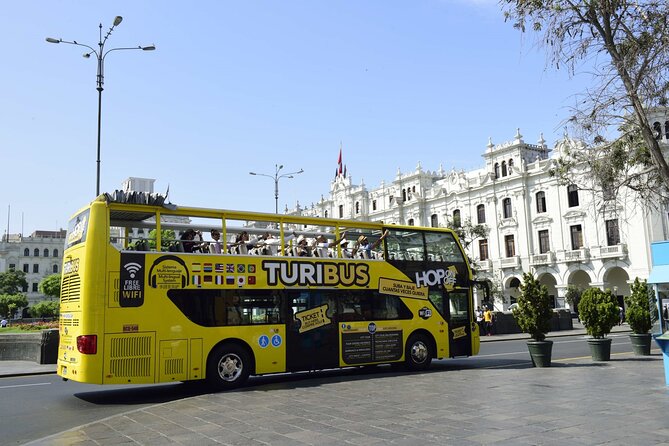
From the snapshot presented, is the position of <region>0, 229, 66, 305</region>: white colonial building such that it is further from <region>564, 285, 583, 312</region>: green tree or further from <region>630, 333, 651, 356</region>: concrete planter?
<region>630, 333, 651, 356</region>: concrete planter

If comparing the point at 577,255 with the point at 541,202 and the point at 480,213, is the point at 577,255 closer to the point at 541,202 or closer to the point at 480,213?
the point at 541,202

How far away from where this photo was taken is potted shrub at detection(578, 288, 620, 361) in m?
14.6

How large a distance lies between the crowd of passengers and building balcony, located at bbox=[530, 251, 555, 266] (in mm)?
40249

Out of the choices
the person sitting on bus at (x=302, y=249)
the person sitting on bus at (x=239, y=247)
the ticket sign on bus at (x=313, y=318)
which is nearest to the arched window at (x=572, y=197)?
the person sitting on bus at (x=302, y=249)

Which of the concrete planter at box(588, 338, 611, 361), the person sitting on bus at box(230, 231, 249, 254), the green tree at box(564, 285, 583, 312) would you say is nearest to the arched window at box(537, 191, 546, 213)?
the green tree at box(564, 285, 583, 312)

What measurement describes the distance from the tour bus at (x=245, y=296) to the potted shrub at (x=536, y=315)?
1.60 m

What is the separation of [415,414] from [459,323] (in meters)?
7.37

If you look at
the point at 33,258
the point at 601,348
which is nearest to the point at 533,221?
the point at 601,348

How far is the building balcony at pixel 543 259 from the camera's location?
1978 inches

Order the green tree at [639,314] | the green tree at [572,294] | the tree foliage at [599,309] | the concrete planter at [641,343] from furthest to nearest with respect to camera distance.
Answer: the green tree at [572,294] → the green tree at [639,314] → the concrete planter at [641,343] → the tree foliage at [599,309]

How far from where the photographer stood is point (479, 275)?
55844 mm

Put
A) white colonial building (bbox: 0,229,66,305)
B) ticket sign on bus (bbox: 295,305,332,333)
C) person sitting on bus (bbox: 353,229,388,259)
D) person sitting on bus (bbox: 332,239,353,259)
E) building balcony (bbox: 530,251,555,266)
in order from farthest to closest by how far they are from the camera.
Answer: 1. white colonial building (bbox: 0,229,66,305)
2. building balcony (bbox: 530,251,555,266)
3. person sitting on bus (bbox: 353,229,388,259)
4. person sitting on bus (bbox: 332,239,353,259)
5. ticket sign on bus (bbox: 295,305,332,333)

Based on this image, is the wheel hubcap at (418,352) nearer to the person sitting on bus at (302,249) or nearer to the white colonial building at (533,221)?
the person sitting on bus at (302,249)

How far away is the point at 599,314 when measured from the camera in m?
14.8
